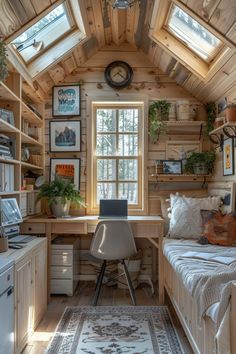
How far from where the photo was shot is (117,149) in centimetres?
409

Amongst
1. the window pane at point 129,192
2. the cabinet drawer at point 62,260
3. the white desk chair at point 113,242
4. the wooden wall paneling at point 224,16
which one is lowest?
the cabinet drawer at point 62,260

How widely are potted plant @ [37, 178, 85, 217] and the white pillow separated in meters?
1.04

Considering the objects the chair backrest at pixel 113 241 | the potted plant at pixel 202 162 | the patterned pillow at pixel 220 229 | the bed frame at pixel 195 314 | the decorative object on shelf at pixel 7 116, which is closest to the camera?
the bed frame at pixel 195 314

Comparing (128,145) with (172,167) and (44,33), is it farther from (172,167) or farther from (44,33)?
(44,33)

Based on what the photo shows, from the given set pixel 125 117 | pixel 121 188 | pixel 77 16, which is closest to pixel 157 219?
pixel 121 188

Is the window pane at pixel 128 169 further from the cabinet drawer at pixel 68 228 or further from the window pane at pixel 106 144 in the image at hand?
the cabinet drawer at pixel 68 228

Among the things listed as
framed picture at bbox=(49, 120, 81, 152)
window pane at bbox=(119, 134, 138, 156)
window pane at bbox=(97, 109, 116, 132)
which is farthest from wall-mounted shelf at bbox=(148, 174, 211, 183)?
framed picture at bbox=(49, 120, 81, 152)

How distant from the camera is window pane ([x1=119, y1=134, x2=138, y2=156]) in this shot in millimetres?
4086

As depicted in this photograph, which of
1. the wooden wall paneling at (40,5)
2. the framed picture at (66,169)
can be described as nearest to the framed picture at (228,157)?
the framed picture at (66,169)

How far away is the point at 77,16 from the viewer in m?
3.16

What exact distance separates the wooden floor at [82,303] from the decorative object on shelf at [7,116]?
1.75 meters

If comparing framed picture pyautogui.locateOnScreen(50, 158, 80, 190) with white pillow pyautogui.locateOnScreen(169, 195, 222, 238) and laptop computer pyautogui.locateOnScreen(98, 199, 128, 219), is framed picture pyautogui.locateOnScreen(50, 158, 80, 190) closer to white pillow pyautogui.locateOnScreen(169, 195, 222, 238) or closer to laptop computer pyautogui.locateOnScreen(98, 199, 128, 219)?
laptop computer pyautogui.locateOnScreen(98, 199, 128, 219)

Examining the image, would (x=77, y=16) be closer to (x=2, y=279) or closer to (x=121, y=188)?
(x=121, y=188)

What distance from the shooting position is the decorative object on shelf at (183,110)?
3846 millimetres
